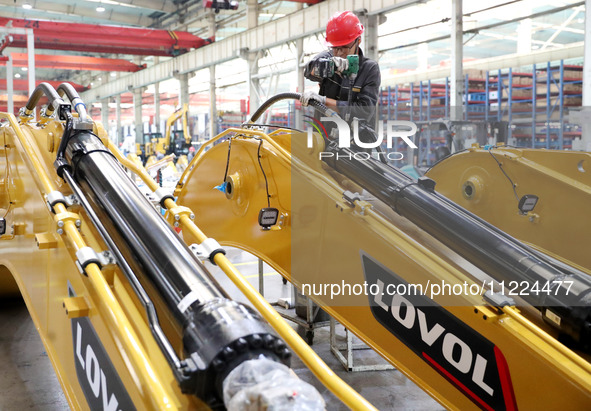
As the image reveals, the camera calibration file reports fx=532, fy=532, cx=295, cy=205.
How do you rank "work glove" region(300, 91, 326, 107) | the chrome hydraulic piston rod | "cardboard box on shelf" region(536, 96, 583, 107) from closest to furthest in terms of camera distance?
the chrome hydraulic piston rod
"work glove" region(300, 91, 326, 107)
"cardboard box on shelf" region(536, 96, 583, 107)

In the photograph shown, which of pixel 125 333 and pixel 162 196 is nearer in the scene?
pixel 125 333

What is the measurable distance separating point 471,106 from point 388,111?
72.4 inches

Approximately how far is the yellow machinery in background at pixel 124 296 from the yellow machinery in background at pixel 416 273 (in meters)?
1.05

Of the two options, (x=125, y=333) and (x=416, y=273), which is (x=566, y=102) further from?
(x=125, y=333)

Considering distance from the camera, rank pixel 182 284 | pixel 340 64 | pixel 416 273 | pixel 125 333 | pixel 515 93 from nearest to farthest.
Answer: pixel 125 333
pixel 182 284
pixel 416 273
pixel 340 64
pixel 515 93

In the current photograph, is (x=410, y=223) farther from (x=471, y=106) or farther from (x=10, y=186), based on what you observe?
(x=471, y=106)

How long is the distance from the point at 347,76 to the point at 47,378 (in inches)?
106

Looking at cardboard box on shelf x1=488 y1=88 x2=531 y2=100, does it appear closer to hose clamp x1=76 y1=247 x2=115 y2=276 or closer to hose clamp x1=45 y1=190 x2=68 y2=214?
hose clamp x1=45 y1=190 x2=68 y2=214

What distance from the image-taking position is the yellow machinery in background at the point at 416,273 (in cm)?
215

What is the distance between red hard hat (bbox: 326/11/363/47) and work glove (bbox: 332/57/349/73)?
22cm

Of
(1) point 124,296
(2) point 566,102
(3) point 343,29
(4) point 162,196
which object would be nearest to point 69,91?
(4) point 162,196

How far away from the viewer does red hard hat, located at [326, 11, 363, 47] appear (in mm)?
3539

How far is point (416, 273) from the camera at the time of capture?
2.54 m

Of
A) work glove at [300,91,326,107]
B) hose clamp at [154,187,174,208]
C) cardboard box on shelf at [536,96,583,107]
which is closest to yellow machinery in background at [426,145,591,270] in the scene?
work glove at [300,91,326,107]
